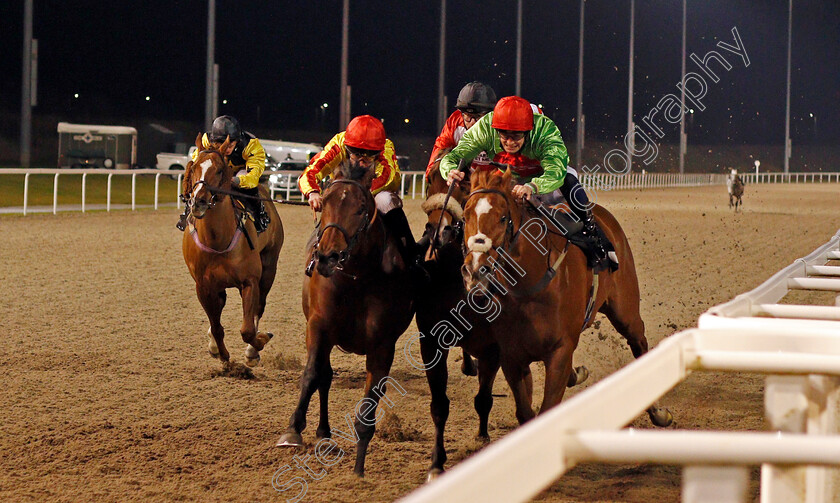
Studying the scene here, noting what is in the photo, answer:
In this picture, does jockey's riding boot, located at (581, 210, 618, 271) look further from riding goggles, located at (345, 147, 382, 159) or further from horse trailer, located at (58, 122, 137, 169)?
horse trailer, located at (58, 122, 137, 169)

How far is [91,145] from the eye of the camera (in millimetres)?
34969

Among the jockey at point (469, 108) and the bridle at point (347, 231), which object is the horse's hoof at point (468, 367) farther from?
the bridle at point (347, 231)

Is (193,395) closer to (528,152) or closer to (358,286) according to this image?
(358,286)

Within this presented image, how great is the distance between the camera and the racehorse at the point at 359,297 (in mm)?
4242

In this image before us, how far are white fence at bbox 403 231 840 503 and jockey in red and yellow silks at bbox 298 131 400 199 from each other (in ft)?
9.01

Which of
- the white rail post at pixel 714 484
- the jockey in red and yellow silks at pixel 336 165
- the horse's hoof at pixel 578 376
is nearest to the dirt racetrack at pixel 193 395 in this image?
the horse's hoof at pixel 578 376

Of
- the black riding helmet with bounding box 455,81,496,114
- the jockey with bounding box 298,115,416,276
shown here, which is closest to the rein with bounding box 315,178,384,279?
the jockey with bounding box 298,115,416,276

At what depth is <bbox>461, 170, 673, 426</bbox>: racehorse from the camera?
3.88 m

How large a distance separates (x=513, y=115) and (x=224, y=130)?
276 centimetres

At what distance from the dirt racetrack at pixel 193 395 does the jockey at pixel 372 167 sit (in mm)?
953

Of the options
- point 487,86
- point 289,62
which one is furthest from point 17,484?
point 289,62

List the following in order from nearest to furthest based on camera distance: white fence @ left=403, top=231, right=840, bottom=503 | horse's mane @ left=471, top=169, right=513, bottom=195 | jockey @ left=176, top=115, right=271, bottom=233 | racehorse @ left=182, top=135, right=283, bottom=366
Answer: white fence @ left=403, top=231, right=840, bottom=503, horse's mane @ left=471, top=169, right=513, bottom=195, racehorse @ left=182, top=135, right=283, bottom=366, jockey @ left=176, top=115, right=271, bottom=233

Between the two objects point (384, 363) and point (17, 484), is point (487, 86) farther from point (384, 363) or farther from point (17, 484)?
point (17, 484)

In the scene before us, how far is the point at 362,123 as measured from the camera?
15.6 ft
